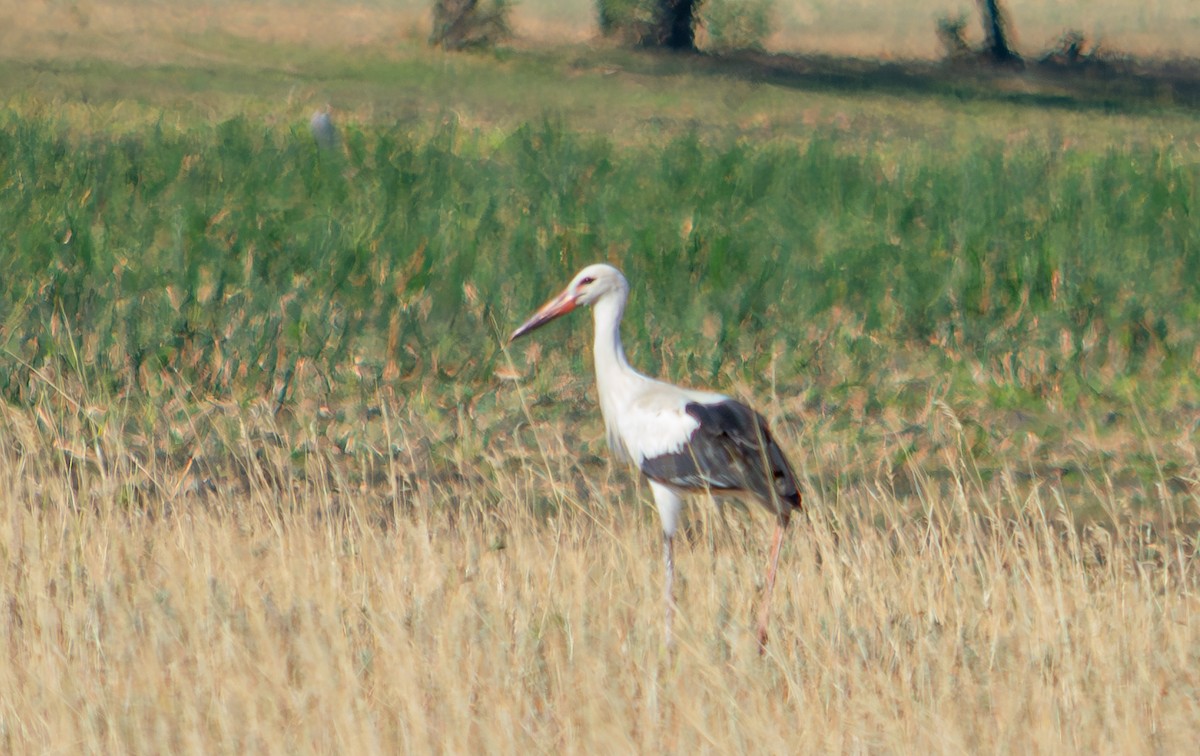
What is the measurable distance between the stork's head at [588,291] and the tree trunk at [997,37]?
31599mm

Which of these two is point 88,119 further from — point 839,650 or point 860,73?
point 860,73

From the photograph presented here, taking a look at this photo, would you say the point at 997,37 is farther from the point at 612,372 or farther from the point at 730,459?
the point at 730,459

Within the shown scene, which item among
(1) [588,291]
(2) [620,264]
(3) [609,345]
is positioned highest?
(1) [588,291]

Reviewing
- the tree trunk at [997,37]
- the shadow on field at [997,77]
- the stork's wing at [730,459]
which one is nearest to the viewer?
the stork's wing at [730,459]

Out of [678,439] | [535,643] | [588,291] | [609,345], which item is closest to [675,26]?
[588,291]

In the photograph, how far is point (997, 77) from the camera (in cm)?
3431

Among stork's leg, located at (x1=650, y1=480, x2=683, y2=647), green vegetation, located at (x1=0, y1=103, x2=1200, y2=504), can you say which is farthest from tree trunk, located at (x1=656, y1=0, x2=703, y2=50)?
stork's leg, located at (x1=650, y1=480, x2=683, y2=647)

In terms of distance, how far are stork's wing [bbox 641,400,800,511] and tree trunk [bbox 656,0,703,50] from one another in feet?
100

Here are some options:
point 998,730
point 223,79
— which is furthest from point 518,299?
point 223,79

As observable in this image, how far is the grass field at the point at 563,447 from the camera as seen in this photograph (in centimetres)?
435

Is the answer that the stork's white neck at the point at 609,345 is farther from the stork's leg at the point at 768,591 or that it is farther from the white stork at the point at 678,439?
the stork's leg at the point at 768,591

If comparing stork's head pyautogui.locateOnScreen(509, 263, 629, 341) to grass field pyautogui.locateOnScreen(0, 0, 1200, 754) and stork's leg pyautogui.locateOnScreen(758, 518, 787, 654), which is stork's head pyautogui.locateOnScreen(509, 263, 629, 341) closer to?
grass field pyautogui.locateOnScreen(0, 0, 1200, 754)

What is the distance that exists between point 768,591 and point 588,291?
59.4 inches

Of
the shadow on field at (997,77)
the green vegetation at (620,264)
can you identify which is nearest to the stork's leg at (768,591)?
the green vegetation at (620,264)
